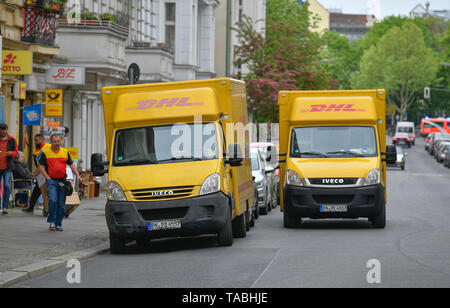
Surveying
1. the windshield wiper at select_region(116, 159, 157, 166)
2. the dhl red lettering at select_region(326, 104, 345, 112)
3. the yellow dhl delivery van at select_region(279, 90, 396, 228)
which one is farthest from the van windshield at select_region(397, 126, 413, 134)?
the windshield wiper at select_region(116, 159, 157, 166)

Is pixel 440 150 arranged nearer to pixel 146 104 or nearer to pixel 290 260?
pixel 146 104

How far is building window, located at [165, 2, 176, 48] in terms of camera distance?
4812cm

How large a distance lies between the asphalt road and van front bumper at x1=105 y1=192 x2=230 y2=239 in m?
0.34

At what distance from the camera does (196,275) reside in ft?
42.5

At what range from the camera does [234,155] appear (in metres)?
17.1

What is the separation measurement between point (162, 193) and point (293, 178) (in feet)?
17.3

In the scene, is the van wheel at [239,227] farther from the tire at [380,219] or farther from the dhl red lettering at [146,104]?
the tire at [380,219]

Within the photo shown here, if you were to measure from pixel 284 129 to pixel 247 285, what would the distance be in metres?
10.9

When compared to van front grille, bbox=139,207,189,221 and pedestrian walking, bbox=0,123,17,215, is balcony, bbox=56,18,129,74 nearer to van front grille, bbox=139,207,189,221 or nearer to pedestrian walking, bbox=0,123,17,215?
pedestrian walking, bbox=0,123,17,215

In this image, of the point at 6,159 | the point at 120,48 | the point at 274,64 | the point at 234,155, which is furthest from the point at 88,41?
the point at 274,64

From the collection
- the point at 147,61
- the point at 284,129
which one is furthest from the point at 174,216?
the point at 147,61

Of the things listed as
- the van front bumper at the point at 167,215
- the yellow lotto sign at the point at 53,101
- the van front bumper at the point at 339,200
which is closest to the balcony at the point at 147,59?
the yellow lotto sign at the point at 53,101

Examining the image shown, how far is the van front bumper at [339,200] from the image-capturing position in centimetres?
2089
